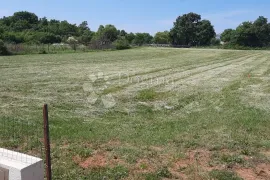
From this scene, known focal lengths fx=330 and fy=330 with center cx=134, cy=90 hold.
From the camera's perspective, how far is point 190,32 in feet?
375

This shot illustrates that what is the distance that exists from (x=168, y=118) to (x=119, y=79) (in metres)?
9.26

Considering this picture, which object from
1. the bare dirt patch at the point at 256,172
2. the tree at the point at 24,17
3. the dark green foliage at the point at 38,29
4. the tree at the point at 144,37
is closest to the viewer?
the bare dirt patch at the point at 256,172

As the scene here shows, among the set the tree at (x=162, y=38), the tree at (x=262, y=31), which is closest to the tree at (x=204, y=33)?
the tree at (x=162, y=38)

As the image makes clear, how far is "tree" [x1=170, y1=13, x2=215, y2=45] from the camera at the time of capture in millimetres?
113375

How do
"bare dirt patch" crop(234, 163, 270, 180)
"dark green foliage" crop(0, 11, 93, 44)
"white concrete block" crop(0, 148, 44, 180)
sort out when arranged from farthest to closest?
"dark green foliage" crop(0, 11, 93, 44), "bare dirt patch" crop(234, 163, 270, 180), "white concrete block" crop(0, 148, 44, 180)

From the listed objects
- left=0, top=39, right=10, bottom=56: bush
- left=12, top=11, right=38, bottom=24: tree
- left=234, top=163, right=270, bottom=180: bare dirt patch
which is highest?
left=12, top=11, right=38, bottom=24: tree

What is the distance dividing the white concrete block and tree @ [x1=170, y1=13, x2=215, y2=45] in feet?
366

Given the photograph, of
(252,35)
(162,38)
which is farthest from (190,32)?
(252,35)

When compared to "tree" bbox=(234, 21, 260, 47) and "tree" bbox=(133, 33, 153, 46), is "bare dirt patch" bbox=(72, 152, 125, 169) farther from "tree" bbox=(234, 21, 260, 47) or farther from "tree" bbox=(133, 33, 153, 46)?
"tree" bbox=(133, 33, 153, 46)

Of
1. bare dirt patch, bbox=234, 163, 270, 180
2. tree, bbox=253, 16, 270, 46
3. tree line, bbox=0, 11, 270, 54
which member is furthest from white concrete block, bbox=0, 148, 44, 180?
tree, bbox=253, 16, 270, 46

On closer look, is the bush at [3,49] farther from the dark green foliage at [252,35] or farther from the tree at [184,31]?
the tree at [184,31]

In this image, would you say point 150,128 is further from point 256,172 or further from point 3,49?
point 3,49

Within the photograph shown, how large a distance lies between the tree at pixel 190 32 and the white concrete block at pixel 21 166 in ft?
366

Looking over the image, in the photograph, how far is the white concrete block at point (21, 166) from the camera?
4.49 meters
